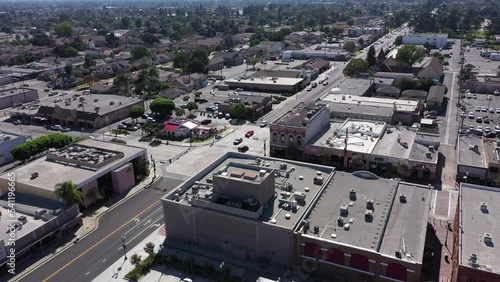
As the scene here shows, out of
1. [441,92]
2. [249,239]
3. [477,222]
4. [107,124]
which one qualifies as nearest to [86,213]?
[249,239]

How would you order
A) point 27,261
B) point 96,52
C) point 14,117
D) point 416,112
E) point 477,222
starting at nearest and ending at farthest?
point 477,222, point 27,261, point 416,112, point 14,117, point 96,52

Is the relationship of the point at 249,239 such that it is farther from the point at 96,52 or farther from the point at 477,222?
the point at 96,52

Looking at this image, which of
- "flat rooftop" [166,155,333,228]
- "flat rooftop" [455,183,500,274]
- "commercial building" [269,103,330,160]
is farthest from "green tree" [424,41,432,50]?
"flat rooftop" [166,155,333,228]

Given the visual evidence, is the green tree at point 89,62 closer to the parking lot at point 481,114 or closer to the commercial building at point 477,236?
the parking lot at point 481,114

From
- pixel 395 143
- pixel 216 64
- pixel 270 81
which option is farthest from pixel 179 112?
pixel 216 64

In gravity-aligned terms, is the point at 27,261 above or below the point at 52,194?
below
